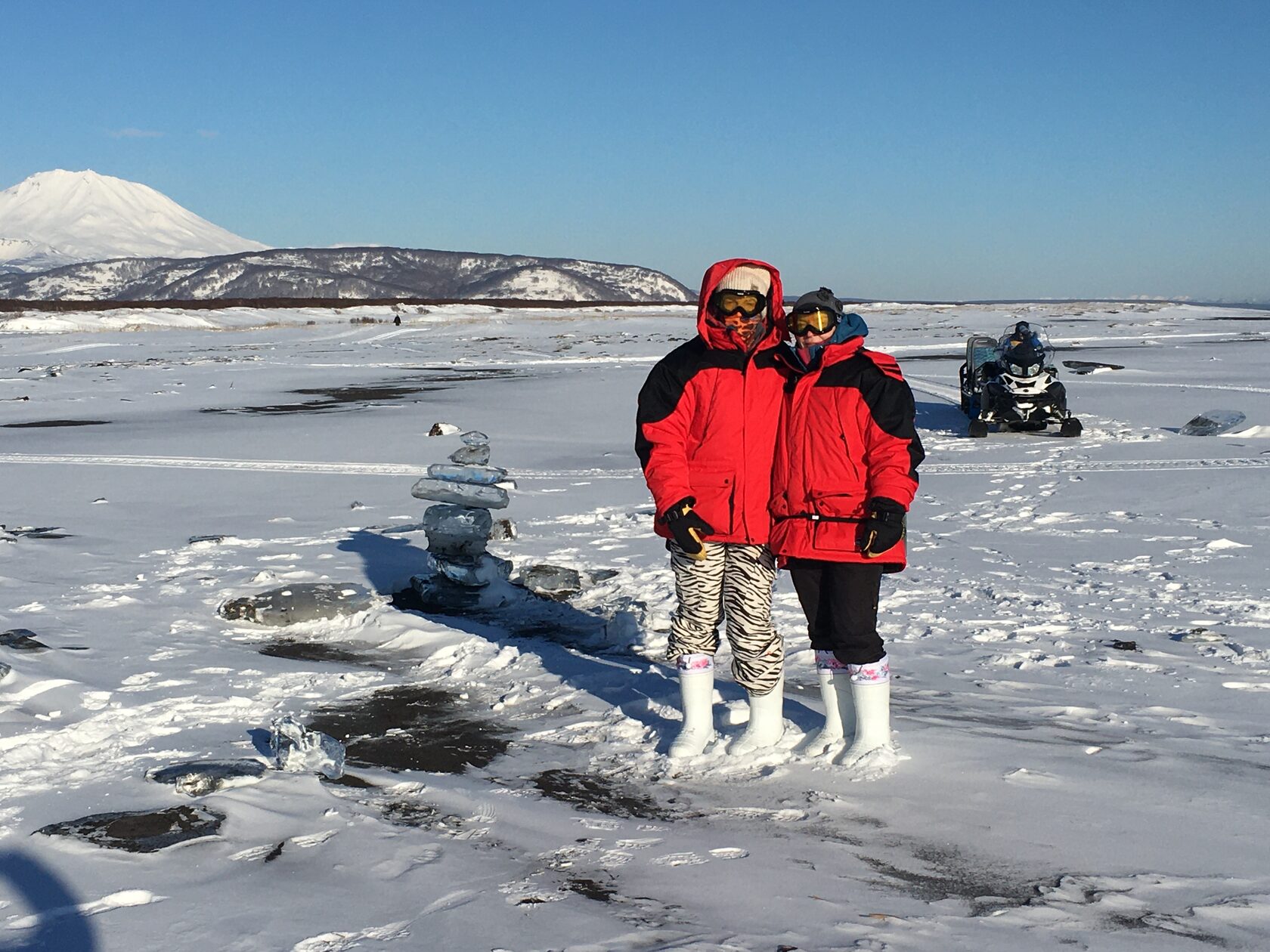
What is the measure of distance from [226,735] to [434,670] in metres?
1.34

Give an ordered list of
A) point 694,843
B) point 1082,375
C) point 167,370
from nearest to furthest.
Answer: point 694,843
point 1082,375
point 167,370

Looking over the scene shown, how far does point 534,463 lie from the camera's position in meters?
13.8

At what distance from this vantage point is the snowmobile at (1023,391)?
1533cm

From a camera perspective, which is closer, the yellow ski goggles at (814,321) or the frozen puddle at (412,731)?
the yellow ski goggles at (814,321)

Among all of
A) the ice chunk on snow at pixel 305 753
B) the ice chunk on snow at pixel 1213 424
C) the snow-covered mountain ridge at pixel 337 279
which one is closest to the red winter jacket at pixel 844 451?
the ice chunk on snow at pixel 305 753

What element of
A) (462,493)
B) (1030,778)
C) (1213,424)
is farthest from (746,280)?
(1213,424)

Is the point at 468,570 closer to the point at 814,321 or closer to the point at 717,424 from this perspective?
the point at 717,424

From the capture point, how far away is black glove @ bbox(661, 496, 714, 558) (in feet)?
14.1

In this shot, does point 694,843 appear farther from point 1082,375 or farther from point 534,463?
point 1082,375

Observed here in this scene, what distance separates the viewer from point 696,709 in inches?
182

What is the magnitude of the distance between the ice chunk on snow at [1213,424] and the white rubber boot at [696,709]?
1202cm

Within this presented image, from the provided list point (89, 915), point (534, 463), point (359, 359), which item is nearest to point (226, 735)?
point (89, 915)

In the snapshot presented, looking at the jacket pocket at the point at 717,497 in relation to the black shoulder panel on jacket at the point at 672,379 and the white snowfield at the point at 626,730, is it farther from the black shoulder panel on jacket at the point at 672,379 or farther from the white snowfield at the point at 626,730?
the white snowfield at the point at 626,730

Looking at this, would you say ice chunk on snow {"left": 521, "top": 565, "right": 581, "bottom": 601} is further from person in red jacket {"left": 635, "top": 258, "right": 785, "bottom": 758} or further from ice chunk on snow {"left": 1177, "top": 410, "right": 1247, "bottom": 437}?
ice chunk on snow {"left": 1177, "top": 410, "right": 1247, "bottom": 437}
